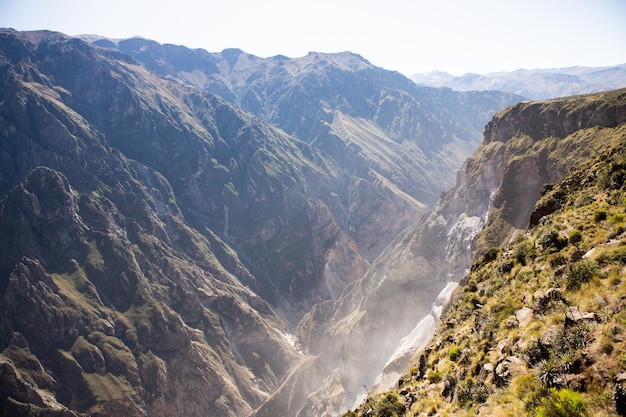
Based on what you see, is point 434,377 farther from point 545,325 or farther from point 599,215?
point 599,215

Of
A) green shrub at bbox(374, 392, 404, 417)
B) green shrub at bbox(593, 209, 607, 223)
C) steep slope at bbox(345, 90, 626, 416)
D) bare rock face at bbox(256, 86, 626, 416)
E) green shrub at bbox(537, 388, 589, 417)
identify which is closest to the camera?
green shrub at bbox(537, 388, 589, 417)

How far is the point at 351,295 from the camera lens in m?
159

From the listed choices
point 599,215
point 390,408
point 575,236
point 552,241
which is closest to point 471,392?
point 390,408

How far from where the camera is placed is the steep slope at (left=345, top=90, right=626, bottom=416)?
1478cm

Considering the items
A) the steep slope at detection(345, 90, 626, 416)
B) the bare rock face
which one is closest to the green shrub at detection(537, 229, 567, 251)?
the steep slope at detection(345, 90, 626, 416)

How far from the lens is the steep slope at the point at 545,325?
14.8 meters

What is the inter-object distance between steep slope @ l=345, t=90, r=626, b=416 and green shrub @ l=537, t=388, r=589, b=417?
0.03 m

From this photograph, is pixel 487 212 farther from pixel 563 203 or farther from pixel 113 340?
pixel 113 340

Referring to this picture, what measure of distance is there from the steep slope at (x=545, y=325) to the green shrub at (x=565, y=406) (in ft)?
0.10

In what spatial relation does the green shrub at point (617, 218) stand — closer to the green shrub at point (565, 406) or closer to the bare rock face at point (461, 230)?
the green shrub at point (565, 406)

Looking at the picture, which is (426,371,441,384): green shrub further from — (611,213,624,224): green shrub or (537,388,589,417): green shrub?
(611,213,624,224): green shrub

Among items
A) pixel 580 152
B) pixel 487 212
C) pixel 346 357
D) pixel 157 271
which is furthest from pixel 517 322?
pixel 157 271

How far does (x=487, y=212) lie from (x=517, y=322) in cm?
7917

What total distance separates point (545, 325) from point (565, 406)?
6.37 metres
